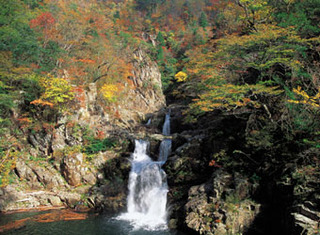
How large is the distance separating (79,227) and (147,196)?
4584 mm

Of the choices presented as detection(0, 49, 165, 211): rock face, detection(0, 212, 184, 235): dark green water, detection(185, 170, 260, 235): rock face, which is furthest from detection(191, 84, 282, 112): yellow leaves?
detection(0, 49, 165, 211): rock face

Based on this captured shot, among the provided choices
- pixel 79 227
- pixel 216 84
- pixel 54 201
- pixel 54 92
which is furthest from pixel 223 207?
pixel 54 92

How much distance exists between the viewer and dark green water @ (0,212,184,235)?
1078cm

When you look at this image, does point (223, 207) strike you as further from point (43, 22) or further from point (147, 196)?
point (43, 22)

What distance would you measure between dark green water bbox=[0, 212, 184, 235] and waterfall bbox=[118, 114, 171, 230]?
2.05 feet

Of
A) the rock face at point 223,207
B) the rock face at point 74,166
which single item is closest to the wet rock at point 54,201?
the rock face at point 74,166

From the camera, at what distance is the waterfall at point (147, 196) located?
12414 millimetres

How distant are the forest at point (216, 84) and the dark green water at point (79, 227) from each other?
3.27 meters

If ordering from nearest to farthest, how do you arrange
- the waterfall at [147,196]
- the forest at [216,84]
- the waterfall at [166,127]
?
the forest at [216,84] < the waterfall at [147,196] < the waterfall at [166,127]

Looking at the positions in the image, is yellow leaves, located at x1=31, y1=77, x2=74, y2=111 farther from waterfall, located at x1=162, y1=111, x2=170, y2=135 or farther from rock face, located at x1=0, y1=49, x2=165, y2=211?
waterfall, located at x1=162, y1=111, x2=170, y2=135

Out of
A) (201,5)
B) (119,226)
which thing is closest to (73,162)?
(119,226)

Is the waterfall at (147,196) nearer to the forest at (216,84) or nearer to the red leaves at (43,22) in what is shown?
the forest at (216,84)

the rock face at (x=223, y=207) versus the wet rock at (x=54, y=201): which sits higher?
the rock face at (x=223, y=207)

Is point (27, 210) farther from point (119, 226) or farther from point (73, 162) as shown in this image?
point (119, 226)
